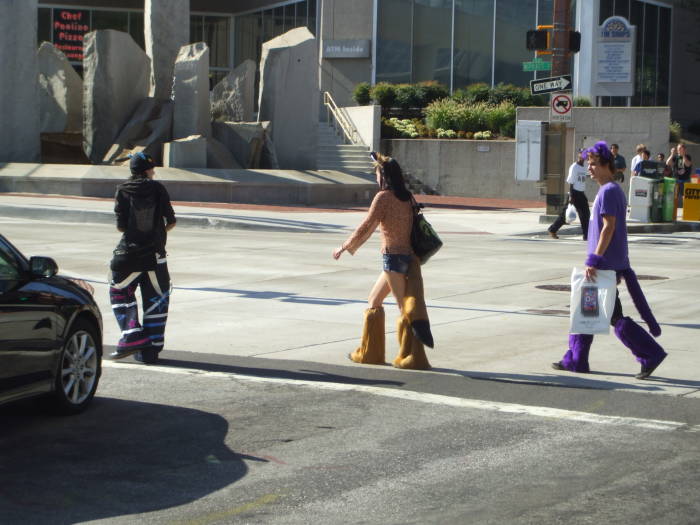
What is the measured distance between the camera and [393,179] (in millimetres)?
9555

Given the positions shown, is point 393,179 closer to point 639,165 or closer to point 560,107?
point 560,107

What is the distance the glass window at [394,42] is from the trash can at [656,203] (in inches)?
781

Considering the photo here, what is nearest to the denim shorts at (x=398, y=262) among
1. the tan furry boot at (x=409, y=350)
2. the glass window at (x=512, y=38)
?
the tan furry boot at (x=409, y=350)

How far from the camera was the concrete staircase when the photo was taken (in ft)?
130

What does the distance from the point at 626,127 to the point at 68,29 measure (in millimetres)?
31552

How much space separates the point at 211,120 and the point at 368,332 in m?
25.9

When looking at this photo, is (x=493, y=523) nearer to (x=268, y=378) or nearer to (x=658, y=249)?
(x=268, y=378)

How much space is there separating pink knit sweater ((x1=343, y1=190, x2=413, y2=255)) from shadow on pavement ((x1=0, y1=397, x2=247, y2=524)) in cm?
243

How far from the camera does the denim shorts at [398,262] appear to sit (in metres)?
9.52

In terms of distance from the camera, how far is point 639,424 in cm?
754

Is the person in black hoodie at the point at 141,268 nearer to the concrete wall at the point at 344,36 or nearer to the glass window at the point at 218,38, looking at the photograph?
the concrete wall at the point at 344,36

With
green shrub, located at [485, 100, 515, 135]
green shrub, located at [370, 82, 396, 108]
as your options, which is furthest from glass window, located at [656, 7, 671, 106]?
green shrub, located at [370, 82, 396, 108]

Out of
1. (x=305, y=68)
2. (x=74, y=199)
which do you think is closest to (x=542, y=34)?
(x=305, y=68)

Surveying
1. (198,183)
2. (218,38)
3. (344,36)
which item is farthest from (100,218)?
(218,38)
